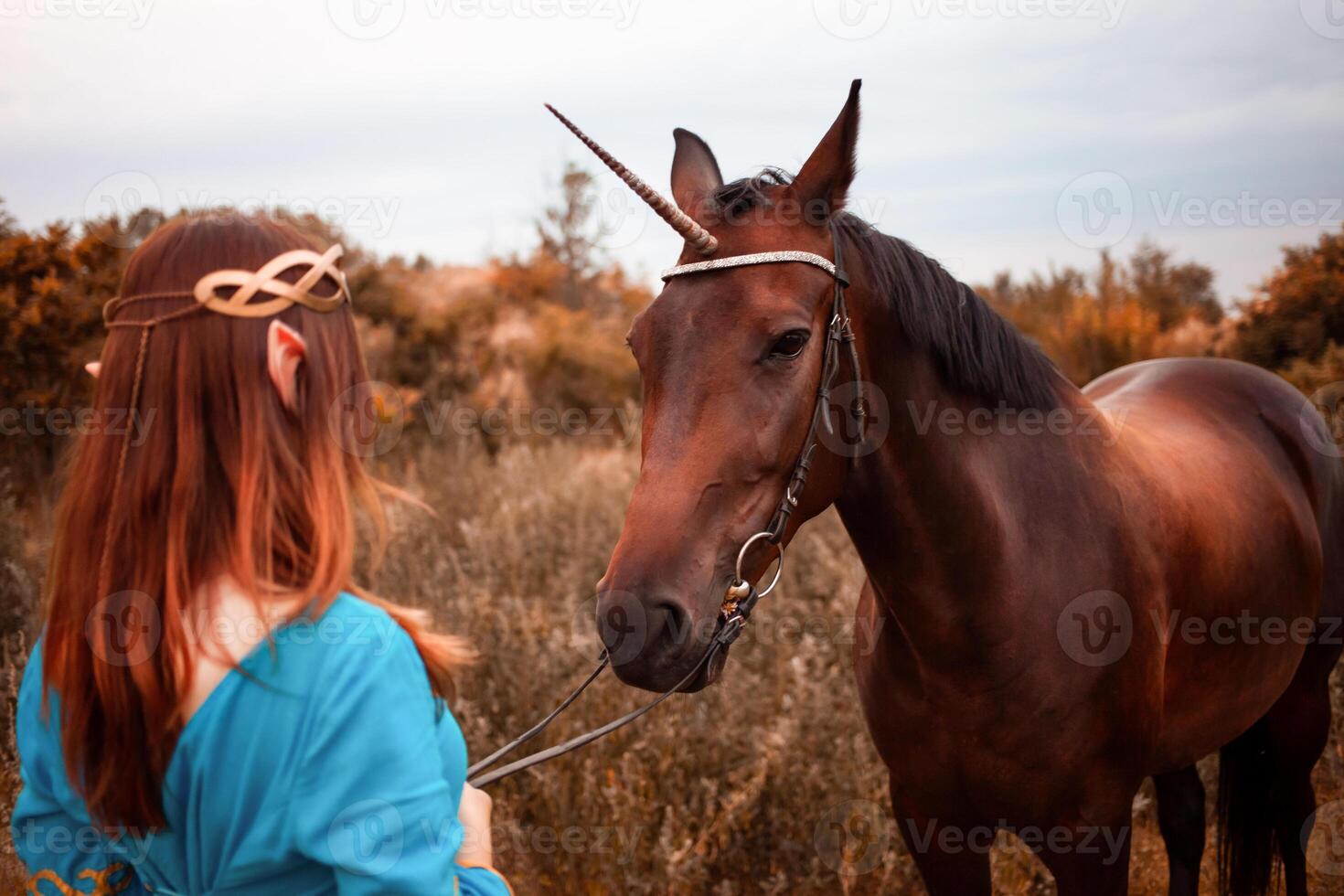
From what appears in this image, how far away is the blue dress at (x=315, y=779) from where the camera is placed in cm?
109

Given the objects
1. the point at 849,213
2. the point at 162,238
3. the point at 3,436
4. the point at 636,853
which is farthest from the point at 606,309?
the point at 162,238

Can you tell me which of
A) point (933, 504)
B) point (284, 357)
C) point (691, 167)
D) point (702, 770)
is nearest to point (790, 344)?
point (933, 504)

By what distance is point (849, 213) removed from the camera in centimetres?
232

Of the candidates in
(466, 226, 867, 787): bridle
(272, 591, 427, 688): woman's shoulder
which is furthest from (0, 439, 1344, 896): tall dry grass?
(272, 591, 427, 688): woman's shoulder

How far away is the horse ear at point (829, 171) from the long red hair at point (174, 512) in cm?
131

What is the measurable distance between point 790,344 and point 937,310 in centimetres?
54

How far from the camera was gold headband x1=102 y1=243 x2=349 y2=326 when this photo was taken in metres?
1.19

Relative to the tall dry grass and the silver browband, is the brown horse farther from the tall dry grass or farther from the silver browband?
the tall dry grass

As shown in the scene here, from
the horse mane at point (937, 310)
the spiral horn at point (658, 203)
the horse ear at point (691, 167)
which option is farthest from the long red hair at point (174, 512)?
the horse ear at point (691, 167)

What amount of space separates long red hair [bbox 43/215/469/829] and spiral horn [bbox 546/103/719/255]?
0.94 meters

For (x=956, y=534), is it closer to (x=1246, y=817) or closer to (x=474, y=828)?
(x=474, y=828)

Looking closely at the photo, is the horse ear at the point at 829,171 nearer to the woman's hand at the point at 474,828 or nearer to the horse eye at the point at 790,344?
the horse eye at the point at 790,344

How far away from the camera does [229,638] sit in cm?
113

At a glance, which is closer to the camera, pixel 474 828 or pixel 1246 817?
pixel 474 828
